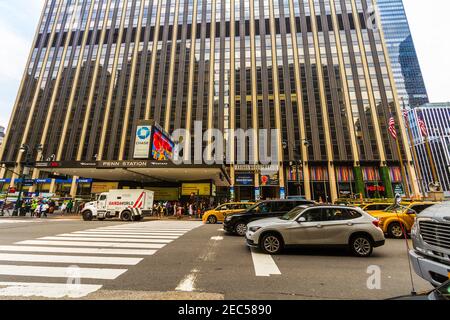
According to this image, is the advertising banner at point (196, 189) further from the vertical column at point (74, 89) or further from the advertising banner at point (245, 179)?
the vertical column at point (74, 89)

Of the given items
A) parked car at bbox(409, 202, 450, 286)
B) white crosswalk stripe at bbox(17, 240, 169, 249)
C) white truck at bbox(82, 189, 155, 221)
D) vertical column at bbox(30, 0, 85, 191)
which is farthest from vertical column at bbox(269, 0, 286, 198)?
vertical column at bbox(30, 0, 85, 191)

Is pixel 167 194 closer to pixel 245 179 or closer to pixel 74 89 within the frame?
pixel 245 179

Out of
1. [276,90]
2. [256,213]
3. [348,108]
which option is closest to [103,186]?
[256,213]

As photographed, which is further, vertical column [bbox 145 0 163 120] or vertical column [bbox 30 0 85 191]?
vertical column [bbox 145 0 163 120]

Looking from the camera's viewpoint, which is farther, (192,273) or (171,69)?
(171,69)

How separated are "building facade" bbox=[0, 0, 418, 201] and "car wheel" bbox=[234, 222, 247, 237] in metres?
25.9

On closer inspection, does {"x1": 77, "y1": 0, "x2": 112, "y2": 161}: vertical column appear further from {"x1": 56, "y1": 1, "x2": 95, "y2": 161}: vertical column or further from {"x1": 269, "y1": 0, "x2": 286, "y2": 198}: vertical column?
{"x1": 269, "y1": 0, "x2": 286, "y2": 198}: vertical column

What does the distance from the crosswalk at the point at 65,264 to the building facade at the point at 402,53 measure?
112556mm

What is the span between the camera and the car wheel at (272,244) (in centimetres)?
657

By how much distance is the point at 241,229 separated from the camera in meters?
10.2

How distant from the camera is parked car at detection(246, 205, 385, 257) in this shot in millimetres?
6430

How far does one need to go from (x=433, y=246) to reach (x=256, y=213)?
723 cm

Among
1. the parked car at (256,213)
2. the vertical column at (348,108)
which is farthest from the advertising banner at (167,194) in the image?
the vertical column at (348,108)

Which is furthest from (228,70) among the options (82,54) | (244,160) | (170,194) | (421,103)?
(421,103)
